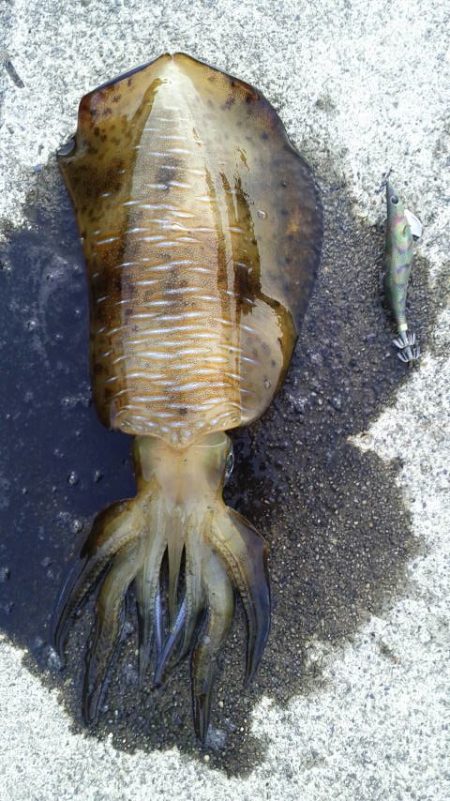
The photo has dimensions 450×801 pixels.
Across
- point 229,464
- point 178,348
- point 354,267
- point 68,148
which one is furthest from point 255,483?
point 68,148

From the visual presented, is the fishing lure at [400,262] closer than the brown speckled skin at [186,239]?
No

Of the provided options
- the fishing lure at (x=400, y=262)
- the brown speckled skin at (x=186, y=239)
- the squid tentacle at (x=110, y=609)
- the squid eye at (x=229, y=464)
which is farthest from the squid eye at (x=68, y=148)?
the squid tentacle at (x=110, y=609)

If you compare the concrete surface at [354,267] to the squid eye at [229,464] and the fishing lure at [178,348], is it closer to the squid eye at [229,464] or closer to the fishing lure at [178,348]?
the fishing lure at [178,348]

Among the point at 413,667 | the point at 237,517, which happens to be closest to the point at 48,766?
the point at 237,517

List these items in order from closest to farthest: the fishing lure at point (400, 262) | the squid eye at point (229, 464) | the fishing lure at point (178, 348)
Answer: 1. the fishing lure at point (178, 348)
2. the squid eye at point (229, 464)
3. the fishing lure at point (400, 262)

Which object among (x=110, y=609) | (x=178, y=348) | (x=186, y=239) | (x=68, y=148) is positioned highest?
(x=68, y=148)

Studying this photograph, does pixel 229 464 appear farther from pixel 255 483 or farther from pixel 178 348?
pixel 178 348
